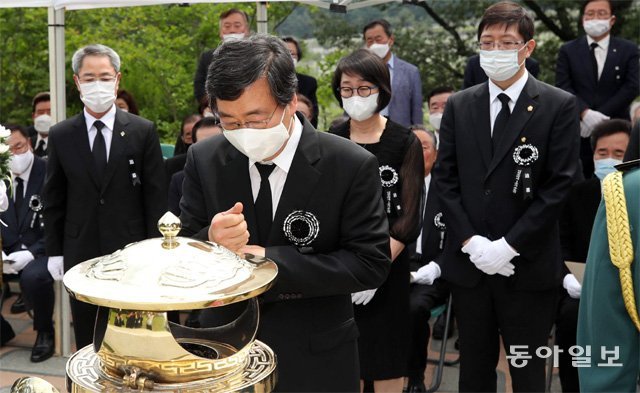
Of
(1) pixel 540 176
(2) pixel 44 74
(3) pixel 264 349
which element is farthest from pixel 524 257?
(2) pixel 44 74

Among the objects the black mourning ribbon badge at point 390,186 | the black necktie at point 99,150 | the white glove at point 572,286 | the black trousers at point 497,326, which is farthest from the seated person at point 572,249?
the black necktie at point 99,150

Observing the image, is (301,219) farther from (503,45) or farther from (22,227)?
(22,227)

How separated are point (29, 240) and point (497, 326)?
163 inches

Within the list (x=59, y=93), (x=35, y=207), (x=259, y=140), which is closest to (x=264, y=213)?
(x=259, y=140)

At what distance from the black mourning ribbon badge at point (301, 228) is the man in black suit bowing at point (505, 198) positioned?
5.89ft

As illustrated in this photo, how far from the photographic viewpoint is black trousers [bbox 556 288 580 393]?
200 inches

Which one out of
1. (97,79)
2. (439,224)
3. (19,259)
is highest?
(97,79)

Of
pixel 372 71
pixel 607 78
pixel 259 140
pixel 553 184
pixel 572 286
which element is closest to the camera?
pixel 259 140

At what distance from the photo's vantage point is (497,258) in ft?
13.0

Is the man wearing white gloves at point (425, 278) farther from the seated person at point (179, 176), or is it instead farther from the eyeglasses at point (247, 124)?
the eyeglasses at point (247, 124)

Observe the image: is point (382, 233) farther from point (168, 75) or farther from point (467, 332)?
point (168, 75)

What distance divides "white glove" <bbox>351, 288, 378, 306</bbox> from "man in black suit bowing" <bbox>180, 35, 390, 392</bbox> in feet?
5.71

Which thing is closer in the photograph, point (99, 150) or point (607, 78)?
point (99, 150)

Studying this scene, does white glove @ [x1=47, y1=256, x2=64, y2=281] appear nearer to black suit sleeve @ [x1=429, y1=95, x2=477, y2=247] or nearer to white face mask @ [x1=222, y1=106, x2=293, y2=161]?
black suit sleeve @ [x1=429, y1=95, x2=477, y2=247]
